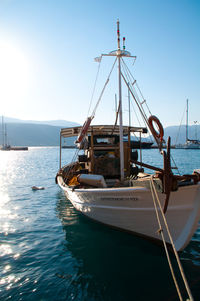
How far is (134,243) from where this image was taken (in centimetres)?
671

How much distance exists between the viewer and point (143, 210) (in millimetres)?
5941

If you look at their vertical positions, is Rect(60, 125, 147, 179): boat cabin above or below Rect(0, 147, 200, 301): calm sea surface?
above

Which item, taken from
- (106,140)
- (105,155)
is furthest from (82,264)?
(106,140)

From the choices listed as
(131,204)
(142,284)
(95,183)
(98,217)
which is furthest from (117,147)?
(142,284)

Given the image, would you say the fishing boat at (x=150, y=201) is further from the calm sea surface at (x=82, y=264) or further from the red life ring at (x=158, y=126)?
the calm sea surface at (x=82, y=264)

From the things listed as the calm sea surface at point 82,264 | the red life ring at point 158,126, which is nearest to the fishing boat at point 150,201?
the red life ring at point 158,126

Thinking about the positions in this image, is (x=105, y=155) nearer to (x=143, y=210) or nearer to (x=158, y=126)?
(x=158, y=126)

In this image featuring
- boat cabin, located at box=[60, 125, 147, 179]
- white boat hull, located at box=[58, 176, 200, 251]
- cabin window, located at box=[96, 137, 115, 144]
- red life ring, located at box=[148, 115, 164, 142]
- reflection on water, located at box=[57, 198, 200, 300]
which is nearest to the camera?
reflection on water, located at box=[57, 198, 200, 300]

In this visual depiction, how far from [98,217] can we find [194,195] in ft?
12.2

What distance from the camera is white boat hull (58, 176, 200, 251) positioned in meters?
5.28

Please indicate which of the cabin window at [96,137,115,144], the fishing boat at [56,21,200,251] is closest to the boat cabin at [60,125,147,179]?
the cabin window at [96,137,115,144]

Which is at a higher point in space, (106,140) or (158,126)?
(158,126)

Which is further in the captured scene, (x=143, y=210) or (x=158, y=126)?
(x=158, y=126)

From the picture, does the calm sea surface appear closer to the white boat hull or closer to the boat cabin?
the white boat hull
